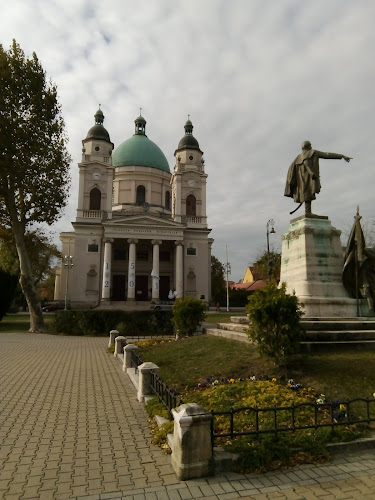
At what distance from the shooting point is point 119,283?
44.8 m

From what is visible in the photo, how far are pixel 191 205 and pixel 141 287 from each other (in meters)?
13.1

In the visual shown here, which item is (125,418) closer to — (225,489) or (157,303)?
(225,489)

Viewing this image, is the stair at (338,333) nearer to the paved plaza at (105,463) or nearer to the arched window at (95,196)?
the paved plaza at (105,463)

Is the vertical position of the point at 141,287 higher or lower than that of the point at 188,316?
higher

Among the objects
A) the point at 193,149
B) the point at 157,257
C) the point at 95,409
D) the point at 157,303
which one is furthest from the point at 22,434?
the point at 193,149

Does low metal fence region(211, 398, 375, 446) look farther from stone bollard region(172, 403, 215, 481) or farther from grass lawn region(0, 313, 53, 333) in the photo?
grass lawn region(0, 313, 53, 333)

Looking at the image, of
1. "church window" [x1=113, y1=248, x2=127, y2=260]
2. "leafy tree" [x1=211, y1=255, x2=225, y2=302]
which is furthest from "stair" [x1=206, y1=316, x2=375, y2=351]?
"leafy tree" [x1=211, y1=255, x2=225, y2=302]

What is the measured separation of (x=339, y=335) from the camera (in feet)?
26.6

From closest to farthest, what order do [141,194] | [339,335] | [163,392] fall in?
[163,392] < [339,335] < [141,194]

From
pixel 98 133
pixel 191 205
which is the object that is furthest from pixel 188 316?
pixel 98 133

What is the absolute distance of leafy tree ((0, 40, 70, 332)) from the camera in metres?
20.5

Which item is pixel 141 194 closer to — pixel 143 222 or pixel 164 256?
pixel 143 222

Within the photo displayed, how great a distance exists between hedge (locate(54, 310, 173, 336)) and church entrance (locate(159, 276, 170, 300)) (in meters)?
24.8

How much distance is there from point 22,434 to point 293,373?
15.5 ft
